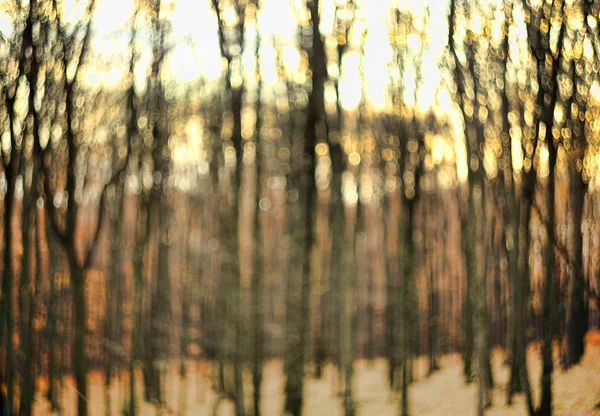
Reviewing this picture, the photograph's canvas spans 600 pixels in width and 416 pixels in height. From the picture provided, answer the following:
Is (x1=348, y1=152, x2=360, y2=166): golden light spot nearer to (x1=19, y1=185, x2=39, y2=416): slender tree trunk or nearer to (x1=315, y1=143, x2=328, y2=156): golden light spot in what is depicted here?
(x1=315, y1=143, x2=328, y2=156): golden light spot

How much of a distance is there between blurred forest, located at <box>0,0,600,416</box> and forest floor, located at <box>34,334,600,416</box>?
5cm

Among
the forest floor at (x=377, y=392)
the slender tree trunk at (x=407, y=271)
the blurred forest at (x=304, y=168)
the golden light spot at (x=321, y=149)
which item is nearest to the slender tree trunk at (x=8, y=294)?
the blurred forest at (x=304, y=168)

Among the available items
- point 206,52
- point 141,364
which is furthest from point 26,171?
point 141,364

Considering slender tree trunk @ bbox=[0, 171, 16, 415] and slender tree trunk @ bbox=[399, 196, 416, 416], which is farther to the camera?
slender tree trunk @ bbox=[399, 196, 416, 416]

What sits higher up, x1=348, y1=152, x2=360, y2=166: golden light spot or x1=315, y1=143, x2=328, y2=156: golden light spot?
x1=348, y1=152, x2=360, y2=166: golden light spot

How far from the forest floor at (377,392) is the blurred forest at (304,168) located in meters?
0.05

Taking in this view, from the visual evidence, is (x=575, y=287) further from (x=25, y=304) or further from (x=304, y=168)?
(x=25, y=304)

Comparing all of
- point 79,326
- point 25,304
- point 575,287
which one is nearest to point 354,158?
point 575,287

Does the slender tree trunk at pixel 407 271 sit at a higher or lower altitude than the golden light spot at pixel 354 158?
lower

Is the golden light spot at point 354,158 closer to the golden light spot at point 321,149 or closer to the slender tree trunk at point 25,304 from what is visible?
the golden light spot at point 321,149

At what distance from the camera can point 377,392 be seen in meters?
12.9

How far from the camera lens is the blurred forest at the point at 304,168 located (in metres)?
8.34

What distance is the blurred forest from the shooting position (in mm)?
8336

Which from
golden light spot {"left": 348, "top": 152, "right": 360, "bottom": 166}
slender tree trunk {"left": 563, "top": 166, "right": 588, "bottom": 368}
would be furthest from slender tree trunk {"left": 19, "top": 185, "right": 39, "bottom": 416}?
slender tree trunk {"left": 563, "top": 166, "right": 588, "bottom": 368}
